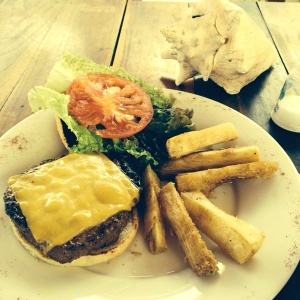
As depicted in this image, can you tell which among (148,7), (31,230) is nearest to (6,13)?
(148,7)

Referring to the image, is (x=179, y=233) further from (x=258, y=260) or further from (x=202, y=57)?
(x=202, y=57)

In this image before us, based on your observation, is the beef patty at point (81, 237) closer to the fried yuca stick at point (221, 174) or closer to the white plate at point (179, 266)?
the white plate at point (179, 266)

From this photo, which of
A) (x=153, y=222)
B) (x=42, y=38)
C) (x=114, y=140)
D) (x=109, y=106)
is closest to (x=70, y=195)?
(x=153, y=222)

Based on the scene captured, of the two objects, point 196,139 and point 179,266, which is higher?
point 196,139

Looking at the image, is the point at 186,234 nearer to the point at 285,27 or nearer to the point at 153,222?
the point at 153,222

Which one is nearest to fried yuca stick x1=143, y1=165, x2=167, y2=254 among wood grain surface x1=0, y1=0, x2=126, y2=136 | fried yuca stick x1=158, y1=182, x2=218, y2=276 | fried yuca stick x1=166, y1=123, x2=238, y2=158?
fried yuca stick x1=158, y1=182, x2=218, y2=276

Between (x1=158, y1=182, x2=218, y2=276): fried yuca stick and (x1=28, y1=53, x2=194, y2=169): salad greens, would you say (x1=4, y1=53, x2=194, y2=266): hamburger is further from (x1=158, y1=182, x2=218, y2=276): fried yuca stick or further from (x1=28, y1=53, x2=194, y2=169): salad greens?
(x1=158, y1=182, x2=218, y2=276): fried yuca stick
